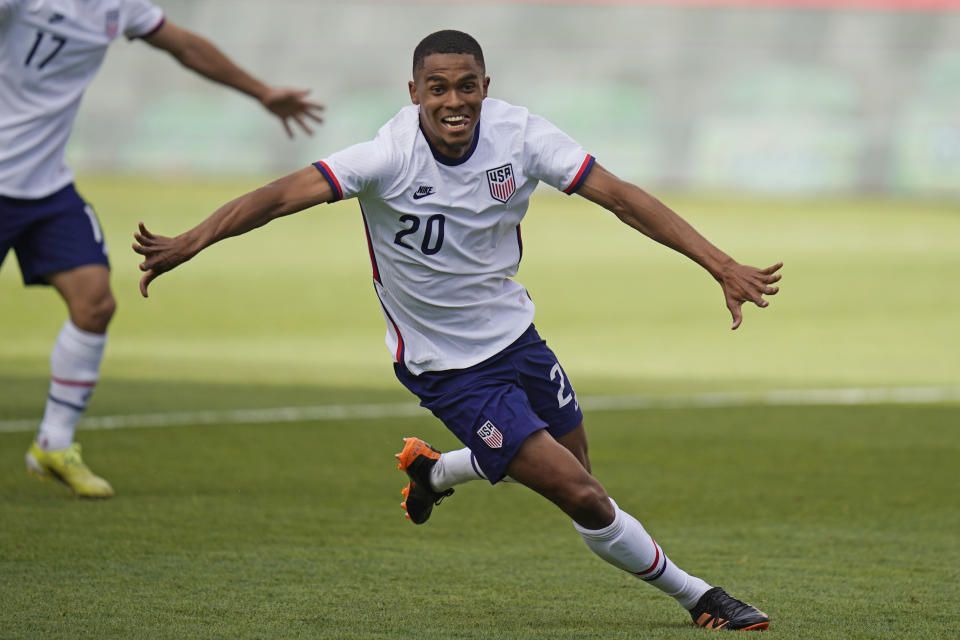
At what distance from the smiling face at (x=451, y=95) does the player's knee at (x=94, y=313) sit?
2.70 meters

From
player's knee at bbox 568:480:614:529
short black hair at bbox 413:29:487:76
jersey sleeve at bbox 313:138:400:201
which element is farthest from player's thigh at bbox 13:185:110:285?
player's knee at bbox 568:480:614:529

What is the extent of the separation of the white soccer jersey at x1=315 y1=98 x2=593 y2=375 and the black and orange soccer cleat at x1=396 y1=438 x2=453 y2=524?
66 cm

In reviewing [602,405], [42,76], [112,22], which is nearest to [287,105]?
[112,22]

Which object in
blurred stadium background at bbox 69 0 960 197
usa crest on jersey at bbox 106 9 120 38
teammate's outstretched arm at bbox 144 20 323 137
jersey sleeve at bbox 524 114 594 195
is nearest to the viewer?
jersey sleeve at bbox 524 114 594 195

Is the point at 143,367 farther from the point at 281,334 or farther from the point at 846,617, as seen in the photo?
the point at 846,617

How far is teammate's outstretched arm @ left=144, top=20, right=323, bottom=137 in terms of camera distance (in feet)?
24.4

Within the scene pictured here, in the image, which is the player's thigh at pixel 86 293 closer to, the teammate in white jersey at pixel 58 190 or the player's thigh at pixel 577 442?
the teammate in white jersey at pixel 58 190

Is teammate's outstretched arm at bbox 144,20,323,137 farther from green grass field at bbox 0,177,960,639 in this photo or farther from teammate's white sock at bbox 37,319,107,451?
green grass field at bbox 0,177,960,639

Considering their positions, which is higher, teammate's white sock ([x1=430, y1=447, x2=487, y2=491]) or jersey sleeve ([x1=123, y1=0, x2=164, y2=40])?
jersey sleeve ([x1=123, y1=0, x2=164, y2=40])

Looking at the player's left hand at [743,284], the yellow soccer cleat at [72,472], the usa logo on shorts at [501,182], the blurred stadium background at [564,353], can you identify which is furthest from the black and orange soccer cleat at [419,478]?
the yellow soccer cleat at [72,472]

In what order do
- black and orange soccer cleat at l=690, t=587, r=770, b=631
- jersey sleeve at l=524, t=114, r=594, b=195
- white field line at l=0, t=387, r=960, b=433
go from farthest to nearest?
white field line at l=0, t=387, r=960, b=433, jersey sleeve at l=524, t=114, r=594, b=195, black and orange soccer cleat at l=690, t=587, r=770, b=631

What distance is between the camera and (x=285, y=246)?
23281mm

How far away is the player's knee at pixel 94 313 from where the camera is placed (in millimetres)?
7070

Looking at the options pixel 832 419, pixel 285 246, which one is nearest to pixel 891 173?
pixel 285 246
